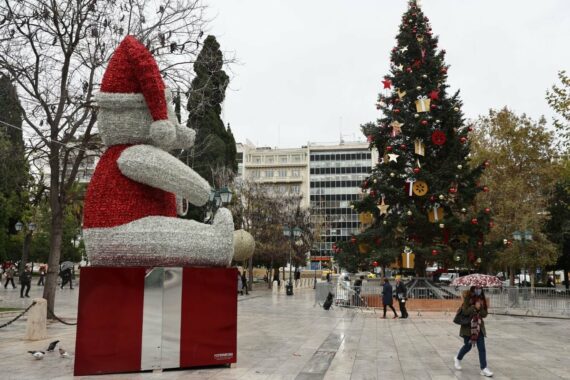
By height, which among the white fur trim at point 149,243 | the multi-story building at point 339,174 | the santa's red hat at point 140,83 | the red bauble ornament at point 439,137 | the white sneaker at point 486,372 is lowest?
the white sneaker at point 486,372

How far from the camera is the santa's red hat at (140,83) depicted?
28.2 feet

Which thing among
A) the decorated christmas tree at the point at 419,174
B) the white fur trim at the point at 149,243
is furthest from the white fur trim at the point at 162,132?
the decorated christmas tree at the point at 419,174

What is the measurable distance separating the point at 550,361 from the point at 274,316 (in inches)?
390

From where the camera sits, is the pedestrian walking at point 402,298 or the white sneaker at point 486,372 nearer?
the white sneaker at point 486,372

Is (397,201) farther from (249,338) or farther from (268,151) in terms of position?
(268,151)

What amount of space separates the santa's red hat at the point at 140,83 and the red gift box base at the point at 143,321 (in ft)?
7.85

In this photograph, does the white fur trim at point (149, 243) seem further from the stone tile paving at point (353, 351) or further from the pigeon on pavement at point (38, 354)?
the pigeon on pavement at point (38, 354)

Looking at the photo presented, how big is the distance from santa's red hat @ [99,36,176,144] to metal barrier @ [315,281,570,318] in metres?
14.6

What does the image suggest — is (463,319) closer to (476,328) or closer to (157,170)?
(476,328)

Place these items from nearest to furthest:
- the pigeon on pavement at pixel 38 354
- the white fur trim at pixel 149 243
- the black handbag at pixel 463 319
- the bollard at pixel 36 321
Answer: the white fur trim at pixel 149 243 < the black handbag at pixel 463 319 < the pigeon on pavement at pixel 38 354 < the bollard at pixel 36 321

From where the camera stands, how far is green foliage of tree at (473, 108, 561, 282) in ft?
105

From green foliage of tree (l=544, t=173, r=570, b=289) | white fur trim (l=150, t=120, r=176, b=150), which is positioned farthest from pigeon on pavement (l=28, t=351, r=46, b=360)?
green foliage of tree (l=544, t=173, r=570, b=289)

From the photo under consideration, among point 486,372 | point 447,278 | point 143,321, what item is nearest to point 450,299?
point 486,372

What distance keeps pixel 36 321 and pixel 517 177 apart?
31.3m
